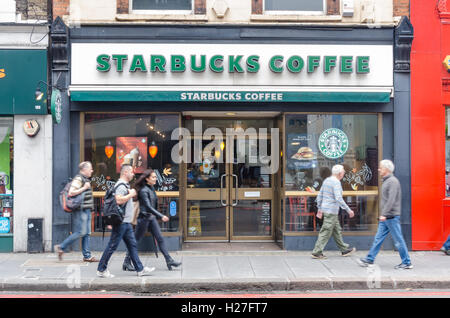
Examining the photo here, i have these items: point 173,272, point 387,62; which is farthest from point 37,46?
point 387,62

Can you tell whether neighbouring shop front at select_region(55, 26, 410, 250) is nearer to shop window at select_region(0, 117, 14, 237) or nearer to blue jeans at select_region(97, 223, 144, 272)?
shop window at select_region(0, 117, 14, 237)

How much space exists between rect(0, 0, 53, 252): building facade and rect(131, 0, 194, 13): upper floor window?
2.03 metres

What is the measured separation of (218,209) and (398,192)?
416 centimetres

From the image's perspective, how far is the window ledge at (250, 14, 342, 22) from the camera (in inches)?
401

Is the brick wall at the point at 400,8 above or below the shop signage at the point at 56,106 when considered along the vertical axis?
above

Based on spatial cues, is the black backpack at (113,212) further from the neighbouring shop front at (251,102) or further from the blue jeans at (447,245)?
the blue jeans at (447,245)

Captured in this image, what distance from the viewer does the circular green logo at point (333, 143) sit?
10422 millimetres

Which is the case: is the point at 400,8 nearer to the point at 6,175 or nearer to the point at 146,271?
the point at 146,271

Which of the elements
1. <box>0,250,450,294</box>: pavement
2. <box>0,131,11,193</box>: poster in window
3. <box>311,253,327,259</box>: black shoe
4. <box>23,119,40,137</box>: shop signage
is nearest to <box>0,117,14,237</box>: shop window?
<box>0,131,11,193</box>: poster in window

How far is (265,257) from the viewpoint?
9.64m

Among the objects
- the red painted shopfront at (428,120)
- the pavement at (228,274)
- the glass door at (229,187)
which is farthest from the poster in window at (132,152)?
the red painted shopfront at (428,120)

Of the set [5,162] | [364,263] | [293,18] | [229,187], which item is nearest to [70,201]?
[5,162]

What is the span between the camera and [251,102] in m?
10.3

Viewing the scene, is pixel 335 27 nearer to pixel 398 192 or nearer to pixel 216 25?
pixel 216 25
